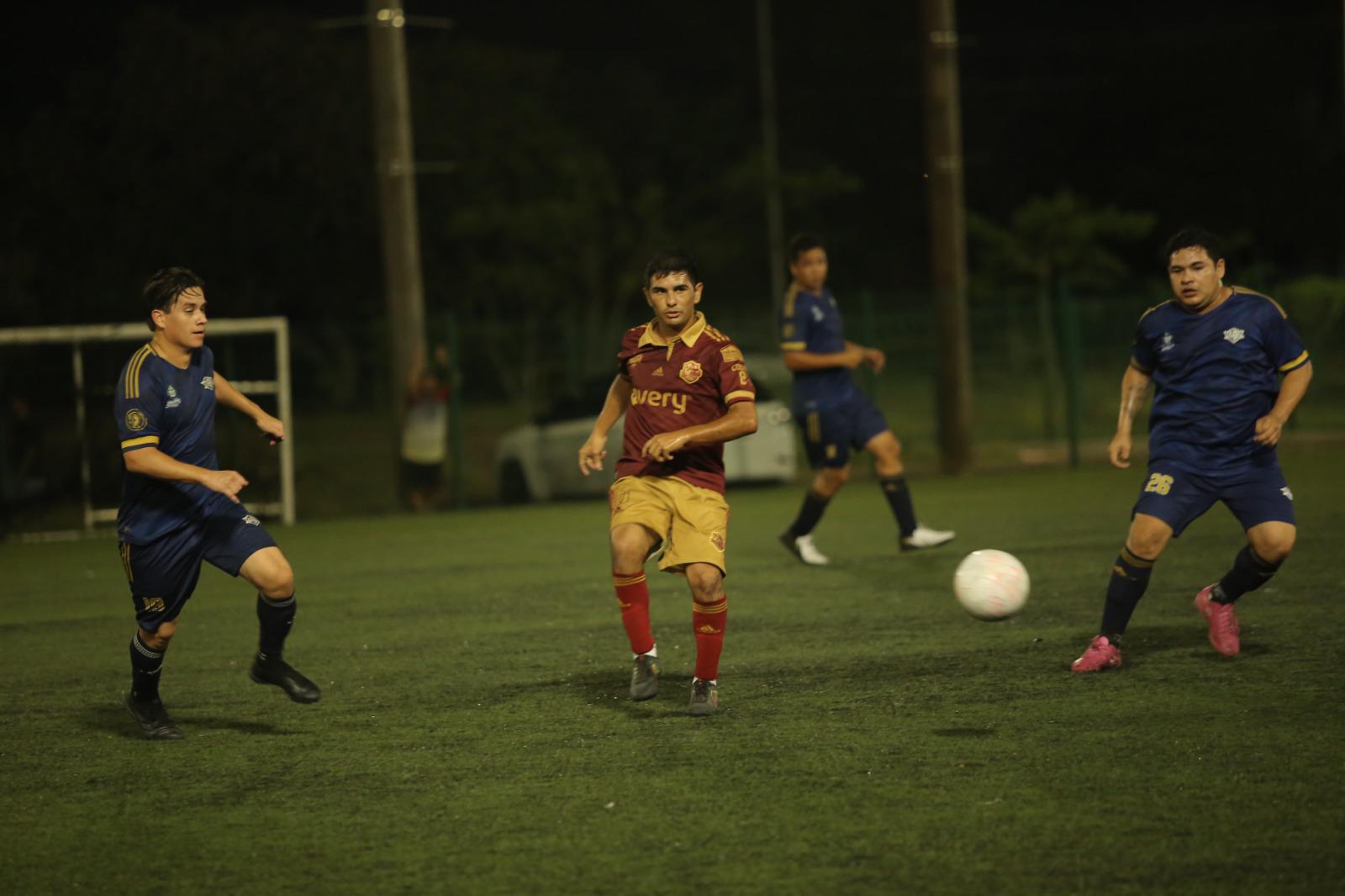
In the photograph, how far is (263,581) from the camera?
21.0ft

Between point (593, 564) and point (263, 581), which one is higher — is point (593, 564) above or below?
below

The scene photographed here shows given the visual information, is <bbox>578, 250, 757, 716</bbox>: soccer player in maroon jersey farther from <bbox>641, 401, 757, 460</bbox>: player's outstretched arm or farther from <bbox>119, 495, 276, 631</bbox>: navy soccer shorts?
<bbox>119, 495, 276, 631</bbox>: navy soccer shorts

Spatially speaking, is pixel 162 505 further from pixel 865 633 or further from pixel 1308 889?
pixel 1308 889

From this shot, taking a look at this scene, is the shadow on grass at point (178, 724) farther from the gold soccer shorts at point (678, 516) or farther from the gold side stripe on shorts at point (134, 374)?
the gold soccer shorts at point (678, 516)

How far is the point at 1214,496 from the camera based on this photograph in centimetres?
680

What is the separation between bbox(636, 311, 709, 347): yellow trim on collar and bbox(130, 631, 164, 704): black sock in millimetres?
2366

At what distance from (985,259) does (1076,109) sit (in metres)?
21.3

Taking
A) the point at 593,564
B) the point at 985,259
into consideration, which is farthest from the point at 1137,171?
the point at 593,564

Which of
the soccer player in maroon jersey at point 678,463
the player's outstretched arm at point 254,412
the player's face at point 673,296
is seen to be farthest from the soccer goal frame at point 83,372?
the player's face at point 673,296

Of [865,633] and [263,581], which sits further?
[865,633]

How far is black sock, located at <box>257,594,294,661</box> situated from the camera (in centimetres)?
648

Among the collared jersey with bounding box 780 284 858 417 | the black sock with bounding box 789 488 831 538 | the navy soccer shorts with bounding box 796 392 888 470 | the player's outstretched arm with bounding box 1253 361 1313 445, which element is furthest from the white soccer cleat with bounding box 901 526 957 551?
the player's outstretched arm with bounding box 1253 361 1313 445

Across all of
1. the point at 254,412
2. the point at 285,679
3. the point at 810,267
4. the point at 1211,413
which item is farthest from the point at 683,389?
the point at 810,267

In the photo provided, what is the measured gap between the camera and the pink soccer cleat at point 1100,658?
22.7 feet
